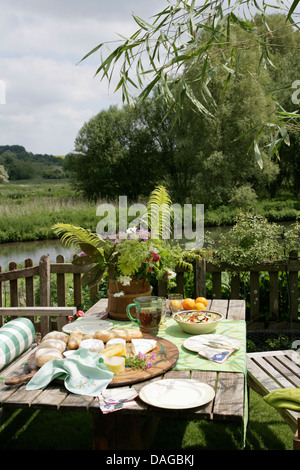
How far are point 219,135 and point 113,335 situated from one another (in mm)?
18245

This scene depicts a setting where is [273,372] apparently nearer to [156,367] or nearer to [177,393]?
[156,367]

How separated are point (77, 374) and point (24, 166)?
3978 cm

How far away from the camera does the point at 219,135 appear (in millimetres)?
19266

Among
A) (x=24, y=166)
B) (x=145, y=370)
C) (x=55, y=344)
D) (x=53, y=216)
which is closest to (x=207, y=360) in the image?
(x=145, y=370)

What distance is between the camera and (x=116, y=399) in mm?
1487

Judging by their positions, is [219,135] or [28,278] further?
[219,135]

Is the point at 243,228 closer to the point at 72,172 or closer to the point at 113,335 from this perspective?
the point at 113,335

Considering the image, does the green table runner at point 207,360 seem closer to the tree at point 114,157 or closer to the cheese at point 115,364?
the cheese at point 115,364

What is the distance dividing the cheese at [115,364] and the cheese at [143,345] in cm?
13

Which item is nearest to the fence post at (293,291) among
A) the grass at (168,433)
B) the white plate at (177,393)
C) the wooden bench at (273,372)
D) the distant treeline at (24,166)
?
the grass at (168,433)
